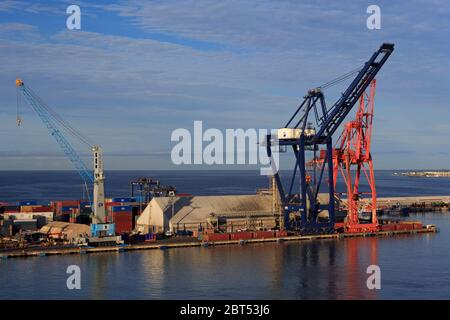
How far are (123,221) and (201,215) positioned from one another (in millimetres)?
6286

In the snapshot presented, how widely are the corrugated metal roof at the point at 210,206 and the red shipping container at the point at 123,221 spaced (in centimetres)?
323

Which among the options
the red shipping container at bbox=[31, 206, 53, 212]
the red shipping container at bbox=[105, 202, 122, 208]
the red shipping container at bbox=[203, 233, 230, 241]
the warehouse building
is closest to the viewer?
the red shipping container at bbox=[203, 233, 230, 241]

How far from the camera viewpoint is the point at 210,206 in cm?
5250

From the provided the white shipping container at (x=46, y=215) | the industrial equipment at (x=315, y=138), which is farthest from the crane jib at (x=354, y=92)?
the white shipping container at (x=46, y=215)

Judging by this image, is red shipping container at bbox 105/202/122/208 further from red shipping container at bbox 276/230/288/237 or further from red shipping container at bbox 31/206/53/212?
red shipping container at bbox 276/230/288/237

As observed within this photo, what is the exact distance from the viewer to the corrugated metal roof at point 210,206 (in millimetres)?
50844

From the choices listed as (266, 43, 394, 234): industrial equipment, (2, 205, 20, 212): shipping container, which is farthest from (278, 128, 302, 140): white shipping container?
(2, 205, 20, 212): shipping container

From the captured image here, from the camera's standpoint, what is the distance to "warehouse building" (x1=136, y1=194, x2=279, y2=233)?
5025cm
